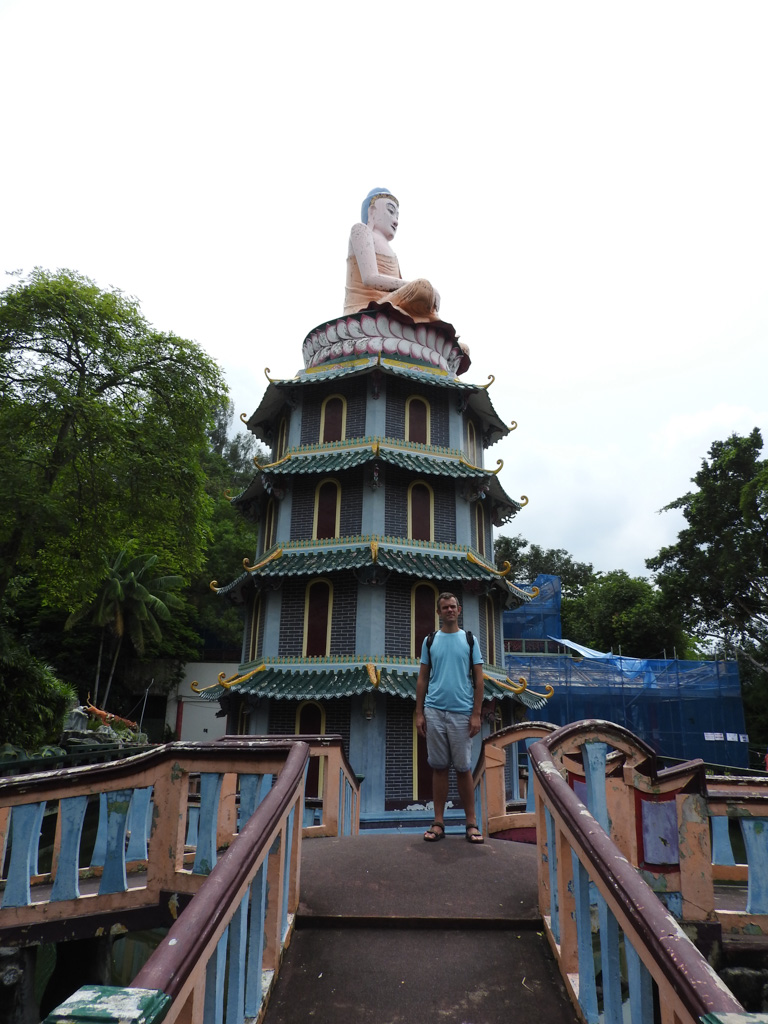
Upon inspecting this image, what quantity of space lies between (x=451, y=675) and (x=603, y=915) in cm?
303

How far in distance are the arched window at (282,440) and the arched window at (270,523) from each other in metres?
1.37

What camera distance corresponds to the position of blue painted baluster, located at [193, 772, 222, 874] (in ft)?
13.9

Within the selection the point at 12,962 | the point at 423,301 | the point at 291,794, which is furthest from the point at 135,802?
the point at 423,301

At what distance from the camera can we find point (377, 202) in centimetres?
2111

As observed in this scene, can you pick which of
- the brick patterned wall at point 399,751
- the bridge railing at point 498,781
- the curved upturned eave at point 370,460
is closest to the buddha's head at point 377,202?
the curved upturned eave at point 370,460

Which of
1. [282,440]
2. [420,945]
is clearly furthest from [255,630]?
[420,945]

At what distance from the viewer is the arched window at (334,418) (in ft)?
56.5

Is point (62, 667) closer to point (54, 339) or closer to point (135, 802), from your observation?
point (54, 339)

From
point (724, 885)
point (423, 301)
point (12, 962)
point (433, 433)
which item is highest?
point (423, 301)

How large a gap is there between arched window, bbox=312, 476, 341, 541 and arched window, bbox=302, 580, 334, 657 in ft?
4.15

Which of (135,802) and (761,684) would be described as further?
(761,684)

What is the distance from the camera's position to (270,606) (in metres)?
15.6

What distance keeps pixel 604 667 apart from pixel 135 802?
88.2ft

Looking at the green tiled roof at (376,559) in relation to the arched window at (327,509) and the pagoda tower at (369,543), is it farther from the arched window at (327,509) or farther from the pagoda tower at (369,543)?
the arched window at (327,509)
